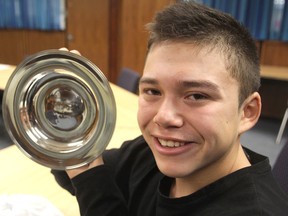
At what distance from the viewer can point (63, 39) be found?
4887 mm

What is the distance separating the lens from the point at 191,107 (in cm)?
71

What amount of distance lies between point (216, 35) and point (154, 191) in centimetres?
49

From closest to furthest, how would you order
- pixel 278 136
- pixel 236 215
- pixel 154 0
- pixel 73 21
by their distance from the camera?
pixel 236 215 → pixel 278 136 → pixel 154 0 → pixel 73 21

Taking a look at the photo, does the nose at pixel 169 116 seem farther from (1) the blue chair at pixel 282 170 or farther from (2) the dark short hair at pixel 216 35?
(1) the blue chair at pixel 282 170

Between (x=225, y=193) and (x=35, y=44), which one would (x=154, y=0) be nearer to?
(x=35, y=44)

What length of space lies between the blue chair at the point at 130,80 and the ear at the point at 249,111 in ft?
6.02

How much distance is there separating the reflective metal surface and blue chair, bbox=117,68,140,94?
1.70 m

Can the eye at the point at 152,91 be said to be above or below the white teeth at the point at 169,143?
above

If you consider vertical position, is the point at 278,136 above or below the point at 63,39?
below

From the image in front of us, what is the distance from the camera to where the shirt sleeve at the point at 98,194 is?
875 millimetres

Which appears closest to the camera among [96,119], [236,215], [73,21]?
[236,215]

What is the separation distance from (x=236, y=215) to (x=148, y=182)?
0.39 metres

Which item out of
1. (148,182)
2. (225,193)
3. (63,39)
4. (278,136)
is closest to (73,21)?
(63,39)

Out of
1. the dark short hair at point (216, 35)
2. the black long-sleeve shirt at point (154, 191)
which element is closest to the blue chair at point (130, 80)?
the black long-sleeve shirt at point (154, 191)
